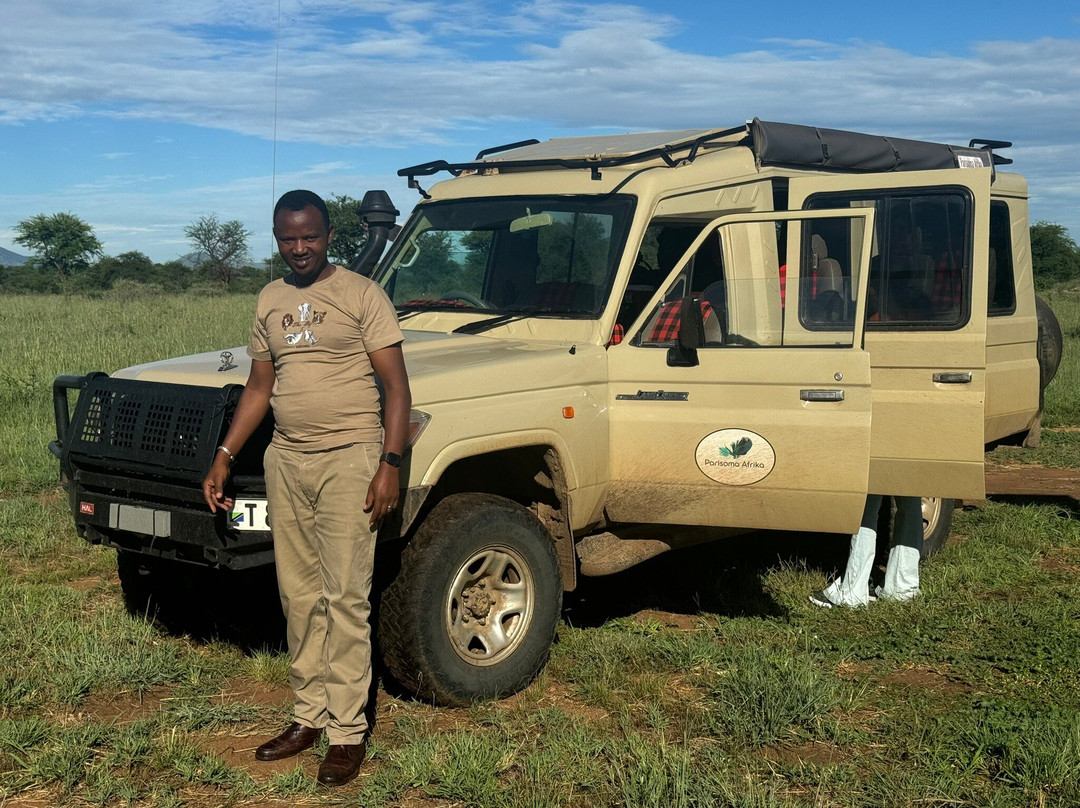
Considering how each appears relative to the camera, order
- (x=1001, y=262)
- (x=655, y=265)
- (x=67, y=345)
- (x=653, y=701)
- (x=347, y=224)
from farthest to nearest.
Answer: (x=347, y=224) < (x=67, y=345) < (x=1001, y=262) < (x=655, y=265) < (x=653, y=701)

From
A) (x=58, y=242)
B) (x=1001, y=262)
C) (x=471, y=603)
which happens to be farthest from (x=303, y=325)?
(x=58, y=242)

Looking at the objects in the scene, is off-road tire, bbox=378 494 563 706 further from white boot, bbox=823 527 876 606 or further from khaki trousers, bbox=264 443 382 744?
white boot, bbox=823 527 876 606

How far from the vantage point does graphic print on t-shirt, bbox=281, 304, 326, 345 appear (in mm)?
3732

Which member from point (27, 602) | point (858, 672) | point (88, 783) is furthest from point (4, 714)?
point (858, 672)

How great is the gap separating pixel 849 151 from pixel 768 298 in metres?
Answer: 1.76

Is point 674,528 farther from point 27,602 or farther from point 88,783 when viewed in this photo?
point 27,602

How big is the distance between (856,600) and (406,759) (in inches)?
115

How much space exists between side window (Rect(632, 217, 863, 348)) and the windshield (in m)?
0.33

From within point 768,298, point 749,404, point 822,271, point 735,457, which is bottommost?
point 735,457

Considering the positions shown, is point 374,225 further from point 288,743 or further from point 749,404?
point 288,743

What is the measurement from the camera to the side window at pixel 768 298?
496cm

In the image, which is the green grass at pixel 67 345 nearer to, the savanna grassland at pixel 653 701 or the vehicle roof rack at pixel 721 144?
the savanna grassland at pixel 653 701

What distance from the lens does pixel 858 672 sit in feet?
16.3

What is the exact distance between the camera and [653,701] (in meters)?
4.58
